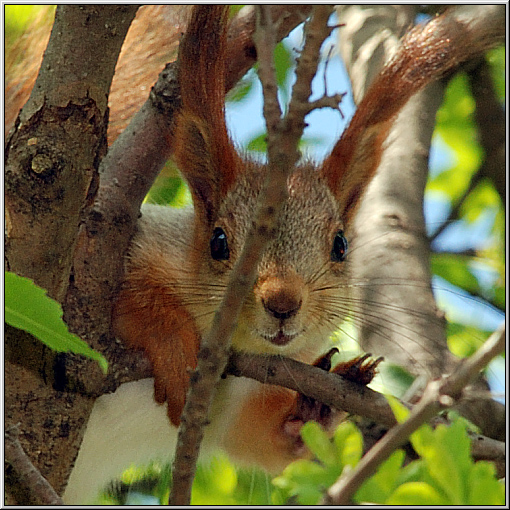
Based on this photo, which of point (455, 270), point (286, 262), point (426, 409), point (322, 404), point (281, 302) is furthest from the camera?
point (455, 270)

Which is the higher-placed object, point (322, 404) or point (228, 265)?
point (228, 265)

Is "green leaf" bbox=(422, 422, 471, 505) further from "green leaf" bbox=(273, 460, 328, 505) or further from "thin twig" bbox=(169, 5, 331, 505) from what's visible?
"thin twig" bbox=(169, 5, 331, 505)

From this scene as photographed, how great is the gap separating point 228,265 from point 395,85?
66cm

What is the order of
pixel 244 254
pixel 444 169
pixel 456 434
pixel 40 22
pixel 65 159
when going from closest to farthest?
pixel 456 434
pixel 244 254
pixel 65 159
pixel 40 22
pixel 444 169

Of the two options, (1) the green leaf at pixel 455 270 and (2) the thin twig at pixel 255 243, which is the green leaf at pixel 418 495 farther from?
(1) the green leaf at pixel 455 270

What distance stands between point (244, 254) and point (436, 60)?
1124mm

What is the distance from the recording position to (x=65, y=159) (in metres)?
1.49

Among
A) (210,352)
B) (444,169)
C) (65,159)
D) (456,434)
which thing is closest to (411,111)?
(444,169)

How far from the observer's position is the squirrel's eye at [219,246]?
193 centimetres

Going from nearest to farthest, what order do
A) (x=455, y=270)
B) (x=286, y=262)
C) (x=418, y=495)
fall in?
(x=418, y=495)
(x=286, y=262)
(x=455, y=270)

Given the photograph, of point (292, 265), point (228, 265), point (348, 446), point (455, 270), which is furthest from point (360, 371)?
point (455, 270)

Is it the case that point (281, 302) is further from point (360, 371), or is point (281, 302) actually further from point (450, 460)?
point (450, 460)

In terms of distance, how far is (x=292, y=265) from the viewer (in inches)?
69.7

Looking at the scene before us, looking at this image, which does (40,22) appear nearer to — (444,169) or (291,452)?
(291,452)
